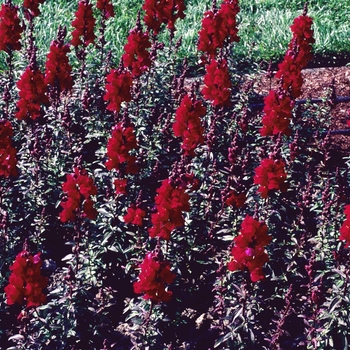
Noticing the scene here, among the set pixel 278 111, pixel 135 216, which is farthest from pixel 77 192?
pixel 278 111

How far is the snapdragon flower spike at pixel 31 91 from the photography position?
6.02m

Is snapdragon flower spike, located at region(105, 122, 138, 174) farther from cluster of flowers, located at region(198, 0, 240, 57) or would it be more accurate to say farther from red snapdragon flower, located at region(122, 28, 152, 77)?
cluster of flowers, located at region(198, 0, 240, 57)

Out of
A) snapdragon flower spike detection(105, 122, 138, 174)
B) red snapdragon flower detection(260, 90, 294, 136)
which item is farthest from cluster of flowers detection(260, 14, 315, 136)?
snapdragon flower spike detection(105, 122, 138, 174)

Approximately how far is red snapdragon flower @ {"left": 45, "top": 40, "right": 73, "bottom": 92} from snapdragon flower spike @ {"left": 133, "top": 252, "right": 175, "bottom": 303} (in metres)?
2.60

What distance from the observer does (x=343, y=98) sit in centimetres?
843

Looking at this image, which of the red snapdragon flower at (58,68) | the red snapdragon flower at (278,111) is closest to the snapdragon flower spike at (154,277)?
the red snapdragon flower at (278,111)

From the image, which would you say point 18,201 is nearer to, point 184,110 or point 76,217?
point 76,217

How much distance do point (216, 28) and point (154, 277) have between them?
3581 millimetres

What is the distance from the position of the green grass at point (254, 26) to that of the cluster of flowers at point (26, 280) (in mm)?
5351

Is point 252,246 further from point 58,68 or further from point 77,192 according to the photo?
point 58,68

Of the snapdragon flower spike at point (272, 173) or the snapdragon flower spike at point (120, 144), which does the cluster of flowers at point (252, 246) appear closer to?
the snapdragon flower spike at point (272, 173)

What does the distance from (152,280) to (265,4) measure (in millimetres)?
8153

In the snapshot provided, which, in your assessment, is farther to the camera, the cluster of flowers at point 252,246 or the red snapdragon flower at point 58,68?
the red snapdragon flower at point 58,68

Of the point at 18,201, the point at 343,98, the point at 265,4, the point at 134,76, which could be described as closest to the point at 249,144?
the point at 134,76
